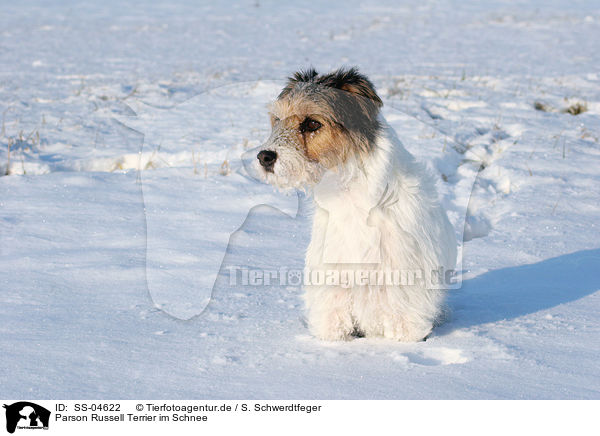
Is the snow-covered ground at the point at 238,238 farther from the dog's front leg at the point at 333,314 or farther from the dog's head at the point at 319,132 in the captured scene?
the dog's head at the point at 319,132

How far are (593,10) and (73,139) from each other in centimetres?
2810

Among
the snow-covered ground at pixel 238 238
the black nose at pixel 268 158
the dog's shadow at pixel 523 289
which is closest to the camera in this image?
the snow-covered ground at pixel 238 238

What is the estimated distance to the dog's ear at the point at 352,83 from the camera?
3717 millimetres

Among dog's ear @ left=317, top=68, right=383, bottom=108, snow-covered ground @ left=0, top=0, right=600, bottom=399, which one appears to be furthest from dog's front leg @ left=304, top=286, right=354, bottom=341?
dog's ear @ left=317, top=68, right=383, bottom=108

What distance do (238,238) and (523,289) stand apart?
2.43 m

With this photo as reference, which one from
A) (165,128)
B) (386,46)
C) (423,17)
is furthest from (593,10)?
(165,128)

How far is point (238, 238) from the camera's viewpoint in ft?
18.8

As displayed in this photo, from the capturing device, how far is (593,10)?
2973 cm

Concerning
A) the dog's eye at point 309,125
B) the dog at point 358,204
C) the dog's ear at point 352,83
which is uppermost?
the dog's ear at point 352,83

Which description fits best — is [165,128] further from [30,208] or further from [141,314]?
[141,314]

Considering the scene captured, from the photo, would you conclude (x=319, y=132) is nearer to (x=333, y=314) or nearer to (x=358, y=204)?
(x=358, y=204)
